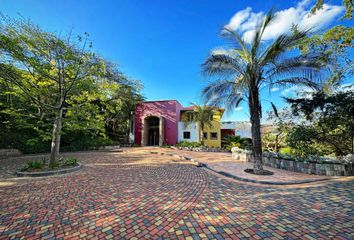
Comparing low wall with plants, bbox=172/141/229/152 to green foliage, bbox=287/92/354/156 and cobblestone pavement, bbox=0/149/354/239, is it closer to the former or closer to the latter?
green foliage, bbox=287/92/354/156

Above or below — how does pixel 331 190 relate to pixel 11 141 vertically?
below

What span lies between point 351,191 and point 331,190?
0.49 m

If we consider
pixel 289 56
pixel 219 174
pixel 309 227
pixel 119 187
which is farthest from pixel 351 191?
pixel 119 187

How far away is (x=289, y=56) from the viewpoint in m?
6.77

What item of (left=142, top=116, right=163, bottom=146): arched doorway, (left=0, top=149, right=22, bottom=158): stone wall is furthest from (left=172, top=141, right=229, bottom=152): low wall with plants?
(left=0, top=149, right=22, bottom=158): stone wall

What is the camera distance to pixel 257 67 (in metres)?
7.27

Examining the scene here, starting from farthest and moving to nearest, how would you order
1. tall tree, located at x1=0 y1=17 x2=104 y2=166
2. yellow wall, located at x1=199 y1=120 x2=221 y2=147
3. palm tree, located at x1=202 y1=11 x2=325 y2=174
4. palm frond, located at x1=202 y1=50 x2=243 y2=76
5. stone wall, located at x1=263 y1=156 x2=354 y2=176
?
yellow wall, located at x1=199 y1=120 x2=221 y2=147
palm frond, located at x1=202 y1=50 x2=243 y2=76
stone wall, located at x1=263 y1=156 x2=354 y2=176
palm tree, located at x1=202 y1=11 x2=325 y2=174
tall tree, located at x1=0 y1=17 x2=104 y2=166

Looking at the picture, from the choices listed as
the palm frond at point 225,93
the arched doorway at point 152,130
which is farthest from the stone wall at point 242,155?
the arched doorway at point 152,130

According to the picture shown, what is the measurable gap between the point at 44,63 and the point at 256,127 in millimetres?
10056

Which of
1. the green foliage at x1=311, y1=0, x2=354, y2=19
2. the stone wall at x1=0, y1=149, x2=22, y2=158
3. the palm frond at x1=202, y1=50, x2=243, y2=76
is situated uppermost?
the green foliage at x1=311, y1=0, x2=354, y2=19

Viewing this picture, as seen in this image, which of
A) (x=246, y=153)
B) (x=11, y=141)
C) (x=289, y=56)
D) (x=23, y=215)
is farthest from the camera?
(x=11, y=141)

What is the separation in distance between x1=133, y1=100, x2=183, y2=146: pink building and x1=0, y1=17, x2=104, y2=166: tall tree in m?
15.2

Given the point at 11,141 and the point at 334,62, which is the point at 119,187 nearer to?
the point at 334,62

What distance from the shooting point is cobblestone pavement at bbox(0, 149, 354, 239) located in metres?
2.80
